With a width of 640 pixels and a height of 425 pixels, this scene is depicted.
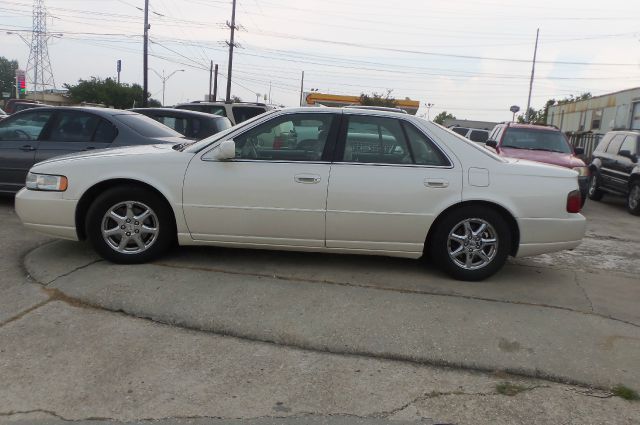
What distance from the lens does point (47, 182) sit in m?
5.05

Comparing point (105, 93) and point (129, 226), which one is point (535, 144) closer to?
point (129, 226)

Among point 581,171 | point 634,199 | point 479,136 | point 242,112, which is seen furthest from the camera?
point 479,136

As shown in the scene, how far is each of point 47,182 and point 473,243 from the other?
395cm

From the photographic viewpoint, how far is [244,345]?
12.2ft

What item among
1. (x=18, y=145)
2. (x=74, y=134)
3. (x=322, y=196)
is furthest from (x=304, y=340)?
(x=18, y=145)

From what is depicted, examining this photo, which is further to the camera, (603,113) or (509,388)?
(603,113)

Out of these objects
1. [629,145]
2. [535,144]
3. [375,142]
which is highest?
[629,145]

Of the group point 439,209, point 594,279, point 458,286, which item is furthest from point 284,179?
point 594,279

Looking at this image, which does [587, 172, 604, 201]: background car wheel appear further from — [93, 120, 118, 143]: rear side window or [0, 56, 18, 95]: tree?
[0, 56, 18, 95]: tree

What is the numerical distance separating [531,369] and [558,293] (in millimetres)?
1658

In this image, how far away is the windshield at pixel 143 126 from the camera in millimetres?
7230

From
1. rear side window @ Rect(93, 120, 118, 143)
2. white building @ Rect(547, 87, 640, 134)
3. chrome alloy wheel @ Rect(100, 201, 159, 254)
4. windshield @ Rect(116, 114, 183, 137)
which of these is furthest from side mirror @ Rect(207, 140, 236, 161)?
white building @ Rect(547, 87, 640, 134)

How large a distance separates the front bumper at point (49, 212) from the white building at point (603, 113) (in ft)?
68.0

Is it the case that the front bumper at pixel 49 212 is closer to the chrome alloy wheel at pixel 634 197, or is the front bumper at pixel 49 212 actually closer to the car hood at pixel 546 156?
the car hood at pixel 546 156
